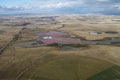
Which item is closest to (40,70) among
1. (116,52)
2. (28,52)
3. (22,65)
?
(22,65)

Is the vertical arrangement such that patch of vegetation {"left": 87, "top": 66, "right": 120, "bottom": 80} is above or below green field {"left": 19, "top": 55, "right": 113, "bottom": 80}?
below

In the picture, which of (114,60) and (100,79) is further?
(114,60)

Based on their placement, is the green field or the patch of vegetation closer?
the patch of vegetation

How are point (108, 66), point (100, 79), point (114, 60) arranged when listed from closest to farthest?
point (100, 79) → point (108, 66) → point (114, 60)

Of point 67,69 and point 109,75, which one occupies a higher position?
point 67,69

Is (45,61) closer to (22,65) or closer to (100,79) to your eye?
(22,65)

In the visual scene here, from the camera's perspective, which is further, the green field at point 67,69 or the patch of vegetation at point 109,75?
the green field at point 67,69

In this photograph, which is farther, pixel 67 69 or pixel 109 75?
Answer: pixel 67 69

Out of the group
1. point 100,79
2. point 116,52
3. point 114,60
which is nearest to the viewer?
point 100,79

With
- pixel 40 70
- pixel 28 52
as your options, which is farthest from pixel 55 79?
pixel 28 52

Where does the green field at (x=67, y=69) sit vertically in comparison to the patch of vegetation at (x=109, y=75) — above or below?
above
